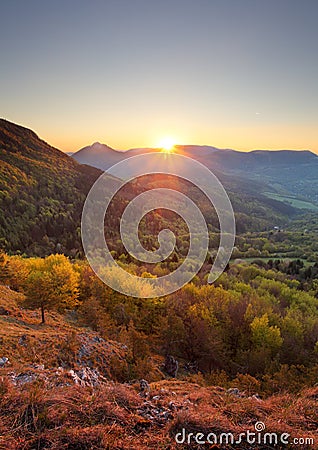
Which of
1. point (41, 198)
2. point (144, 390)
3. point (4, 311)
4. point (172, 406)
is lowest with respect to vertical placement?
point (4, 311)

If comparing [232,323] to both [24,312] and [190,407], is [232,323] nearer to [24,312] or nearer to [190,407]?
[24,312]

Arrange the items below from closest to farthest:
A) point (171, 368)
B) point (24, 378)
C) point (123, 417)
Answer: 1. point (123, 417)
2. point (24, 378)
3. point (171, 368)

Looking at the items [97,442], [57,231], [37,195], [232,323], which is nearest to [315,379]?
[232,323]

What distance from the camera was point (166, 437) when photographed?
6.37 metres

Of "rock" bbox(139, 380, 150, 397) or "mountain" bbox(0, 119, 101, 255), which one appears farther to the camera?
"mountain" bbox(0, 119, 101, 255)

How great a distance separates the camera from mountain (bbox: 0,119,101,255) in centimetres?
8206

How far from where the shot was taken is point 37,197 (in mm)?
101438

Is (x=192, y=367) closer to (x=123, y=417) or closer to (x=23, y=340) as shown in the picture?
(x=23, y=340)

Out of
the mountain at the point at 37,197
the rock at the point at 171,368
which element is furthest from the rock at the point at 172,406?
the mountain at the point at 37,197

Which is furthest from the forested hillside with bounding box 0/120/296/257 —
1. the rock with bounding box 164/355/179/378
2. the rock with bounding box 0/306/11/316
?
the rock with bounding box 164/355/179/378

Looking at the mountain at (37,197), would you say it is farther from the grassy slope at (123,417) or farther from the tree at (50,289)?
the grassy slope at (123,417)

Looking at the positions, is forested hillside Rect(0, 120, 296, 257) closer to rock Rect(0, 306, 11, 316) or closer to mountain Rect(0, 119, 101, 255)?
mountain Rect(0, 119, 101, 255)

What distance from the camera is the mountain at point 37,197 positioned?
82.1 metres

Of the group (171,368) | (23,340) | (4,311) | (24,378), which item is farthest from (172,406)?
(4,311)
